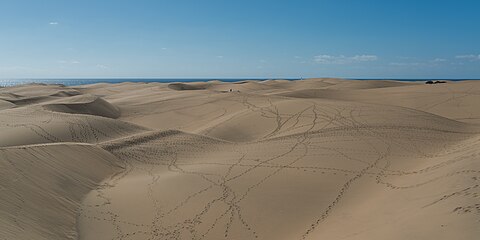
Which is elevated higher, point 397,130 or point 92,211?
point 397,130

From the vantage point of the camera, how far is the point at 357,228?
6.94 metres

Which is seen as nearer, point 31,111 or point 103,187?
point 103,187

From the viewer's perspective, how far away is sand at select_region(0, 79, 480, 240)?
23.5ft

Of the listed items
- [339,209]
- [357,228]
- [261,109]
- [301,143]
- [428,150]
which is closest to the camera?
[357,228]

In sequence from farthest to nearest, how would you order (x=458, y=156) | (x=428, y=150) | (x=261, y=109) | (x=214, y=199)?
(x=261, y=109)
(x=428, y=150)
(x=458, y=156)
(x=214, y=199)

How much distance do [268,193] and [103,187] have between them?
4567 mm

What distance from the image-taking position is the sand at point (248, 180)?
715 centimetres

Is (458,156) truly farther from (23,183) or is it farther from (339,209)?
(23,183)

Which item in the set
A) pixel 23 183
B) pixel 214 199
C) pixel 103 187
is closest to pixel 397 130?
pixel 214 199

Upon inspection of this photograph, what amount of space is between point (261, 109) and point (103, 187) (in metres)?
13.5

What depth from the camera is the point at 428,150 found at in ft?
41.4

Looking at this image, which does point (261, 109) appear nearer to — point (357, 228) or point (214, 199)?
point (214, 199)

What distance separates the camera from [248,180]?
10516 mm

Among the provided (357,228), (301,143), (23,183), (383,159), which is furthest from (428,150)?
(23,183)
